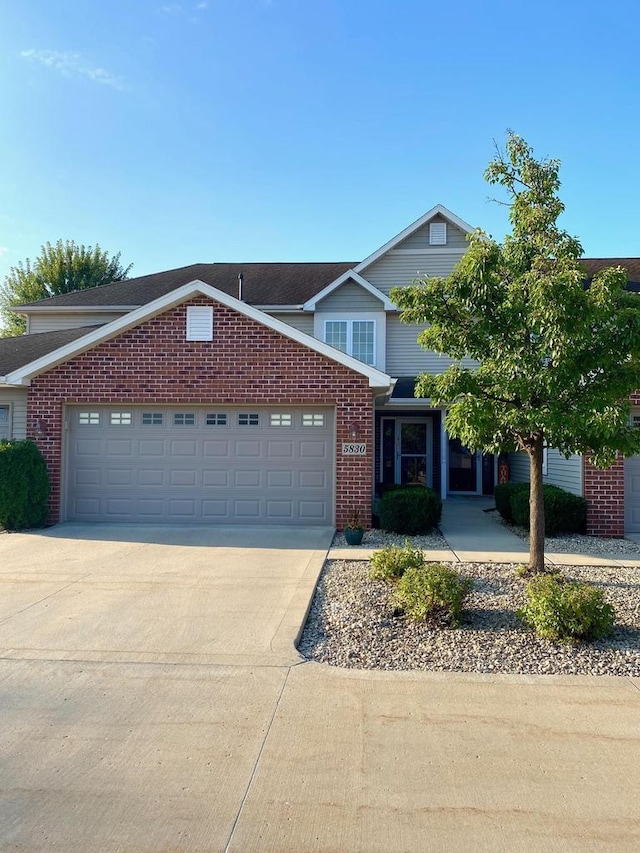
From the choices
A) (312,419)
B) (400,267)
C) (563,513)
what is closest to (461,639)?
(563,513)

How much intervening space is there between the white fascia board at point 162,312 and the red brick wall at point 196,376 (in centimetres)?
11

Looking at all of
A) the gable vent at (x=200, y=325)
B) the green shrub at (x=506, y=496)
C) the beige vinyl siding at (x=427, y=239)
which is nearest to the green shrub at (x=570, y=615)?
the green shrub at (x=506, y=496)

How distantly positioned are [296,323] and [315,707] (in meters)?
13.6

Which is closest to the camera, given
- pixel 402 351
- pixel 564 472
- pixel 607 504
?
pixel 607 504

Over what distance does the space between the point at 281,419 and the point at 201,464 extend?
69.6 inches

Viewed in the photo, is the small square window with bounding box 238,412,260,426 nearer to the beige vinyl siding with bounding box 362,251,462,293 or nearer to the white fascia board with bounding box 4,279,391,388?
the white fascia board with bounding box 4,279,391,388

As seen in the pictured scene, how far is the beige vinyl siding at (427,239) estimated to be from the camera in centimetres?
1652

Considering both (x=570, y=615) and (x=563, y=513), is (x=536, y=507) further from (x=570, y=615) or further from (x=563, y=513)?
(x=563, y=513)

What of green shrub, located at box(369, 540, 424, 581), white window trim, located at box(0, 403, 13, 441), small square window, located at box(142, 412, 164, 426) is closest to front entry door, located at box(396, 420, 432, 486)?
small square window, located at box(142, 412, 164, 426)

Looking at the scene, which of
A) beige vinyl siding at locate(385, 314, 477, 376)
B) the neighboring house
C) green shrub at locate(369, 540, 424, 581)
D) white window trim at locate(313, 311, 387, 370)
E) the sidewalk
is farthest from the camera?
beige vinyl siding at locate(385, 314, 477, 376)

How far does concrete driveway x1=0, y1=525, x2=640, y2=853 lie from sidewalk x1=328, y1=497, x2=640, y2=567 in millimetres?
3541

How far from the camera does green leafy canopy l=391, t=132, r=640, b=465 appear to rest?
6.34 metres

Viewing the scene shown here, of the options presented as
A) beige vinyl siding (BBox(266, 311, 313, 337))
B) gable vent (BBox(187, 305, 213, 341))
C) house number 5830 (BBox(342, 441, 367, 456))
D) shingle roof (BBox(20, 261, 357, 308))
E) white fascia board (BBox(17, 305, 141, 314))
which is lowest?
house number 5830 (BBox(342, 441, 367, 456))

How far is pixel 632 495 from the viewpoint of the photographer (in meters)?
11.0
